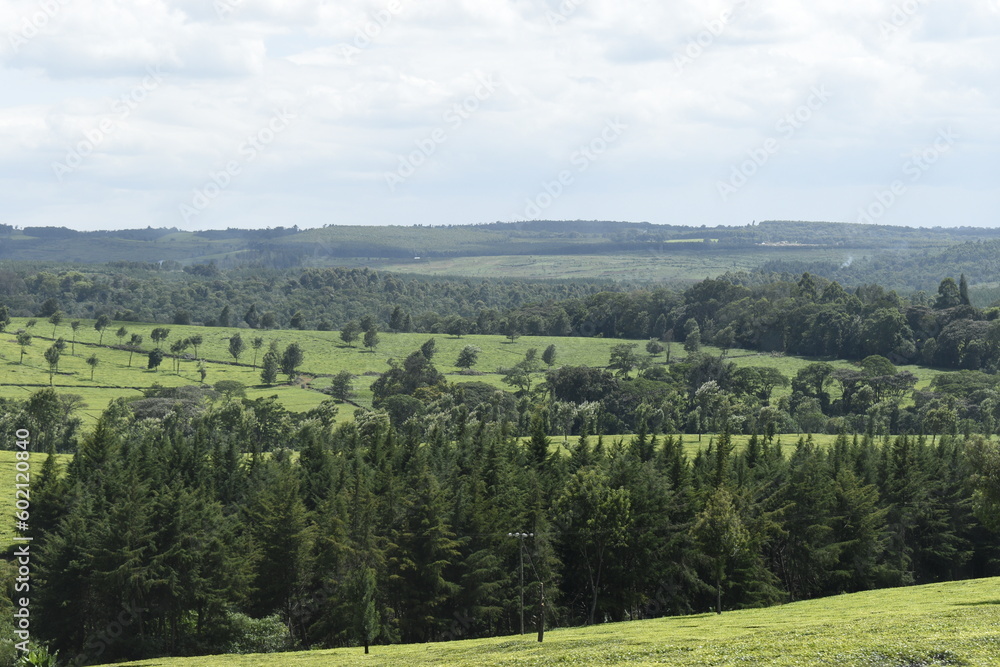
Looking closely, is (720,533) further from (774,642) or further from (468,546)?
(774,642)

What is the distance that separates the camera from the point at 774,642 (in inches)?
1943

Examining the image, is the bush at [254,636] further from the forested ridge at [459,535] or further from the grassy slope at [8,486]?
the grassy slope at [8,486]

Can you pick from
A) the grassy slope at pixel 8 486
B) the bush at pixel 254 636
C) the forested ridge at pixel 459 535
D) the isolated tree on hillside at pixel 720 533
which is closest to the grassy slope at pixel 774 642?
the isolated tree on hillside at pixel 720 533

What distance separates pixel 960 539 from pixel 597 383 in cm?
10336

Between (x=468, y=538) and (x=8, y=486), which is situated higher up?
(x=468, y=538)

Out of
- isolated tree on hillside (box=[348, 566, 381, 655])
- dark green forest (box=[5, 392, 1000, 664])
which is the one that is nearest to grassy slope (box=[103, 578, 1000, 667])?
isolated tree on hillside (box=[348, 566, 381, 655])

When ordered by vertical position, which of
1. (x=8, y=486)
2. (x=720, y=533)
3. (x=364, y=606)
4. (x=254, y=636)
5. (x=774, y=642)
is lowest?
(x=254, y=636)

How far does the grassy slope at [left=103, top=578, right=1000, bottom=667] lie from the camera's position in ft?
146

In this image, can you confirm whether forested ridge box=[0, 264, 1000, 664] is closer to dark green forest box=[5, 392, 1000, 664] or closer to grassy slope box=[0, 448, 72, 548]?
dark green forest box=[5, 392, 1000, 664]

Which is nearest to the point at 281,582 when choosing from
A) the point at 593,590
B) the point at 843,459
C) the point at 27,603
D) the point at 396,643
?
the point at 396,643

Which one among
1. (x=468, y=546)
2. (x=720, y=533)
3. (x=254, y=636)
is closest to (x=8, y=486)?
(x=254, y=636)

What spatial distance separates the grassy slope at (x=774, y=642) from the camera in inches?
1750

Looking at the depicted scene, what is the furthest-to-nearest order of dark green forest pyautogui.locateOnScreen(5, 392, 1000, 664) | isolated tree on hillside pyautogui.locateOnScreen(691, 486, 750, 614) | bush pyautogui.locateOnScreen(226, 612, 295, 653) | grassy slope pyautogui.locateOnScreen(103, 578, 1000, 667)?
bush pyautogui.locateOnScreen(226, 612, 295, 653) < dark green forest pyautogui.locateOnScreen(5, 392, 1000, 664) < isolated tree on hillside pyautogui.locateOnScreen(691, 486, 750, 614) < grassy slope pyautogui.locateOnScreen(103, 578, 1000, 667)

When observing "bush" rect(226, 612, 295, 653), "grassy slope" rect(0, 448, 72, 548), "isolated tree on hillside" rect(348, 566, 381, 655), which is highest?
"isolated tree on hillside" rect(348, 566, 381, 655)
